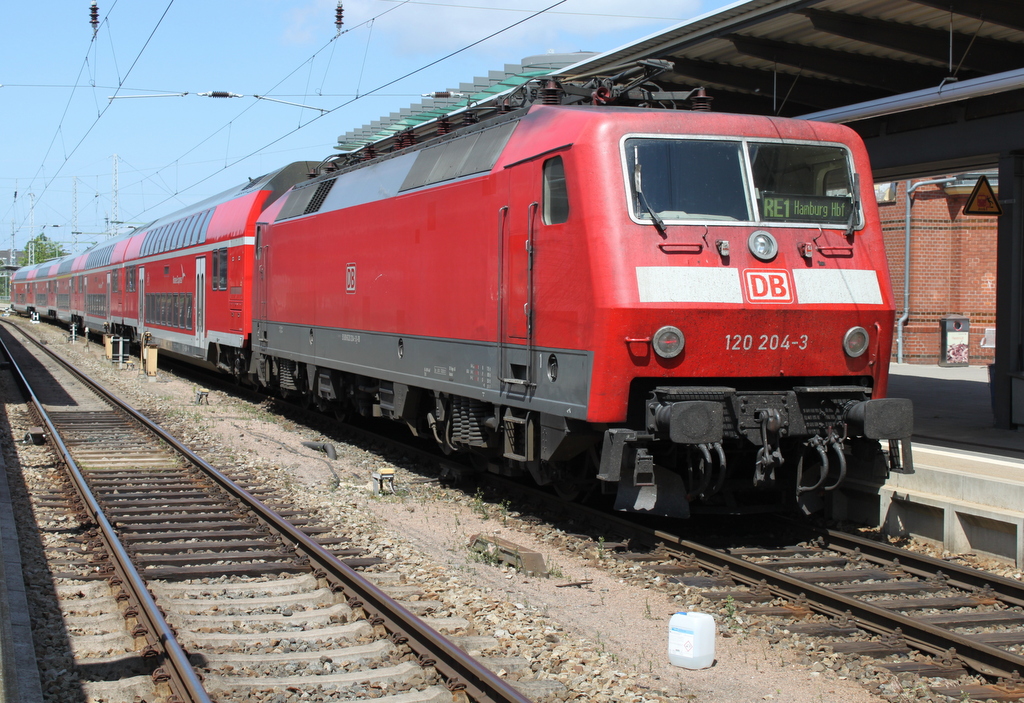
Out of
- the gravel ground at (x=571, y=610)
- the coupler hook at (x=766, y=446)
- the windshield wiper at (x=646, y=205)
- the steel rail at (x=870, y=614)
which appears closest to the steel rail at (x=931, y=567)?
the gravel ground at (x=571, y=610)

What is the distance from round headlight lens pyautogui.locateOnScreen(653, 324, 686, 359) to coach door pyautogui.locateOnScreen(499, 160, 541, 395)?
1.26 metres

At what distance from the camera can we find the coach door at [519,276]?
8.05 meters

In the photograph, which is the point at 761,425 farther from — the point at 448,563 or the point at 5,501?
the point at 5,501

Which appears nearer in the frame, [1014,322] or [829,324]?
[829,324]

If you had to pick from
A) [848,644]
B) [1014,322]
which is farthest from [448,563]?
[1014,322]

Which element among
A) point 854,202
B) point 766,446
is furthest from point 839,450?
point 854,202

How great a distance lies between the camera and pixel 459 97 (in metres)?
15.1

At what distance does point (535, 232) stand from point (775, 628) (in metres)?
3.55

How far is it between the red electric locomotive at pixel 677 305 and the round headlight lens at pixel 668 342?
0.01 meters

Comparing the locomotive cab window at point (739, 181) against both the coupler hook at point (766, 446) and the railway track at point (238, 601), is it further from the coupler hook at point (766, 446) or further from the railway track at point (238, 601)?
the railway track at point (238, 601)

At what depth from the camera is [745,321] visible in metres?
7.27

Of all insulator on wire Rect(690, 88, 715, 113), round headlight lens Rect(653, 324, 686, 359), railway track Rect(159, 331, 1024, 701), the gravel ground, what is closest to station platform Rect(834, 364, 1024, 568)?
the gravel ground

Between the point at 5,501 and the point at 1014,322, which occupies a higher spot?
the point at 1014,322

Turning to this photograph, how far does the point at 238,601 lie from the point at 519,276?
11.1ft
